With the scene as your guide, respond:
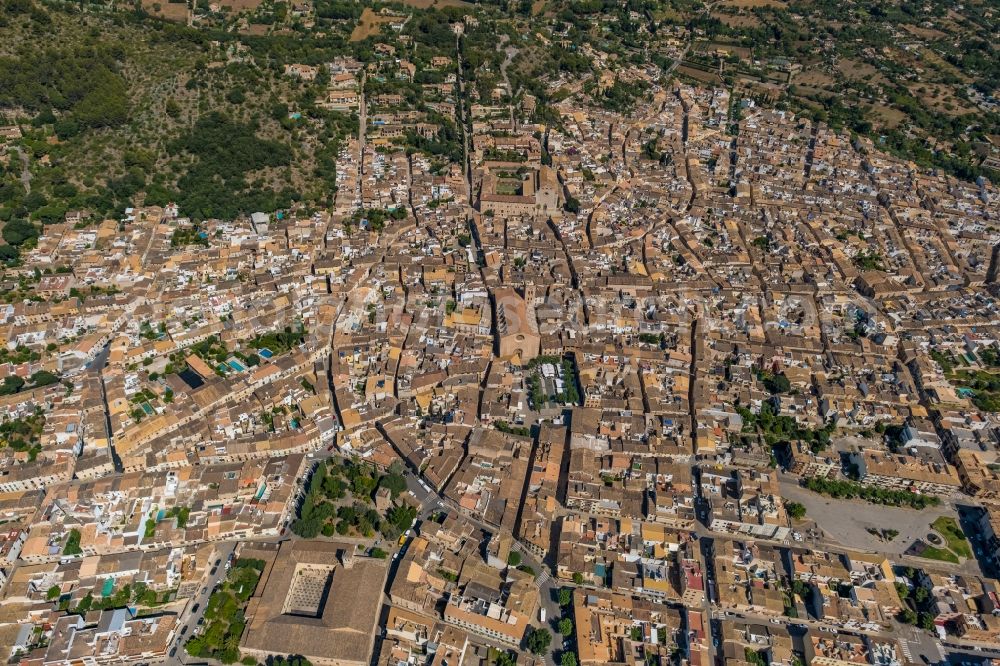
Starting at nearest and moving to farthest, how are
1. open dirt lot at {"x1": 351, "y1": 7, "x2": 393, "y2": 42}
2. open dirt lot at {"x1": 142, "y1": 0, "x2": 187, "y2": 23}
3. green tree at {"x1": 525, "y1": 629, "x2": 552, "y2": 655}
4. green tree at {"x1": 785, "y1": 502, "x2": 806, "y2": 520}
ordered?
green tree at {"x1": 525, "y1": 629, "x2": 552, "y2": 655}
green tree at {"x1": 785, "y1": 502, "x2": 806, "y2": 520}
open dirt lot at {"x1": 142, "y1": 0, "x2": 187, "y2": 23}
open dirt lot at {"x1": 351, "y1": 7, "x2": 393, "y2": 42}

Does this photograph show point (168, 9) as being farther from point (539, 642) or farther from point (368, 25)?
point (539, 642)

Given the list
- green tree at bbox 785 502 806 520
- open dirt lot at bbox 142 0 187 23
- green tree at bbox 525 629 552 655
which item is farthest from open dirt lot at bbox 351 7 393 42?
green tree at bbox 525 629 552 655

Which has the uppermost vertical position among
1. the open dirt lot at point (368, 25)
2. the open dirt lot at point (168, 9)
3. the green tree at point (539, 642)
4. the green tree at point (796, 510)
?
the open dirt lot at point (168, 9)

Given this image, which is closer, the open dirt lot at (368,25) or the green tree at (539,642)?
the green tree at (539,642)

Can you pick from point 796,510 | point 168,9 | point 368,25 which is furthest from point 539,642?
point 168,9

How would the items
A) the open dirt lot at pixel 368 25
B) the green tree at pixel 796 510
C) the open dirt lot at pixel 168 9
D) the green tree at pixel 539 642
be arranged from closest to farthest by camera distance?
1. the green tree at pixel 539 642
2. the green tree at pixel 796 510
3. the open dirt lot at pixel 168 9
4. the open dirt lot at pixel 368 25

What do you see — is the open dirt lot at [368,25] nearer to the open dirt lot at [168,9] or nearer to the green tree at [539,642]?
the open dirt lot at [168,9]

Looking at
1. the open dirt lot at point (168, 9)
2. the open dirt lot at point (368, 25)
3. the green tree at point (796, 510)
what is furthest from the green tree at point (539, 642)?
the open dirt lot at point (168, 9)

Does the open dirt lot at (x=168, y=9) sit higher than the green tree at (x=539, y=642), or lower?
higher

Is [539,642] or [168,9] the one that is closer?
[539,642]

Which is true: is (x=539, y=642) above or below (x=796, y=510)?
below

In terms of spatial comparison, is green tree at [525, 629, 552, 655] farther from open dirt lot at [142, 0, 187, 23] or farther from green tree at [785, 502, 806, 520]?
open dirt lot at [142, 0, 187, 23]

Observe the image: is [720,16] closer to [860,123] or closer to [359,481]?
[860,123]

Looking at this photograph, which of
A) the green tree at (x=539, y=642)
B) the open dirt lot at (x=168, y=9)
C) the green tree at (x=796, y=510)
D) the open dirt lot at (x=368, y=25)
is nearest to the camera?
the green tree at (x=539, y=642)
